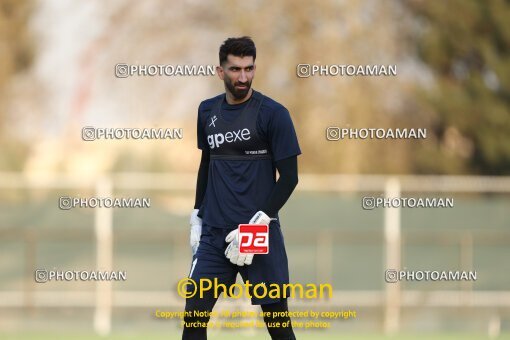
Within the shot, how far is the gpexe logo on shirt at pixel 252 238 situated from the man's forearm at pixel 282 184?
107 mm

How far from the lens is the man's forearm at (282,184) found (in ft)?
22.3

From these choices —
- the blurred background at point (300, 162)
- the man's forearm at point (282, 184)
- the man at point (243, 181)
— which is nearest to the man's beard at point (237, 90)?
the man at point (243, 181)

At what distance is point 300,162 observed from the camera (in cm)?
2545

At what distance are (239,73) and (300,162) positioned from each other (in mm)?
18617

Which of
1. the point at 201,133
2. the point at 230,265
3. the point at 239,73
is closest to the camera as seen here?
the point at 239,73

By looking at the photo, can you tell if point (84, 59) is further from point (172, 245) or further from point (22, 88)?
point (172, 245)

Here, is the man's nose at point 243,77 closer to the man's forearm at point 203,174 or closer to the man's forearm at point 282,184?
the man's forearm at point 282,184

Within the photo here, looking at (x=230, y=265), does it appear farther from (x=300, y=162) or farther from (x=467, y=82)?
(x=467, y=82)

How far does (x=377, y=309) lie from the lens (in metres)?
18.1

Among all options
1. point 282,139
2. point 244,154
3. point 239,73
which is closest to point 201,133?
point 244,154

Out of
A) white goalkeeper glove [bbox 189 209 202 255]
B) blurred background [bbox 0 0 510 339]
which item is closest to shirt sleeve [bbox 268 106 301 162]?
white goalkeeper glove [bbox 189 209 202 255]

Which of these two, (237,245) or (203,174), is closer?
(237,245)

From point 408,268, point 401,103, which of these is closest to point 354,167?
point 401,103

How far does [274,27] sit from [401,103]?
13.0ft
